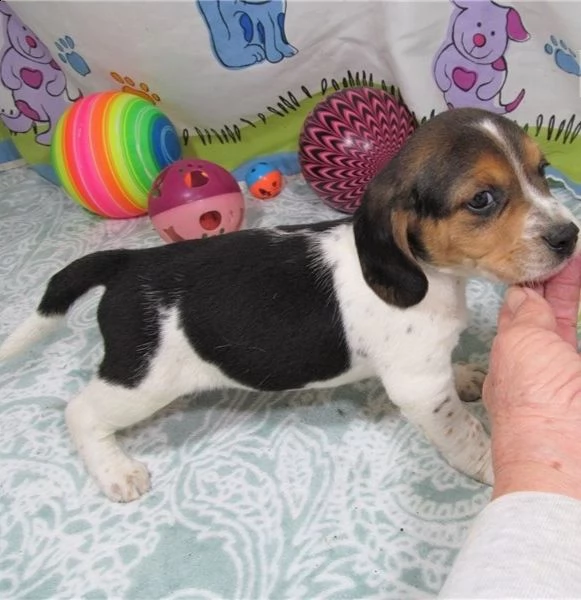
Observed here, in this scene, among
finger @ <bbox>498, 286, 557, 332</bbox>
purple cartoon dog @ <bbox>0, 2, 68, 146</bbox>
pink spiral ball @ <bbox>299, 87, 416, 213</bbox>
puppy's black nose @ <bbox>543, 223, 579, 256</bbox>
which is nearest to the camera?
finger @ <bbox>498, 286, 557, 332</bbox>

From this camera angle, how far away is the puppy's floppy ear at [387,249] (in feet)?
5.94

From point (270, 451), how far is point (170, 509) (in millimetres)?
384

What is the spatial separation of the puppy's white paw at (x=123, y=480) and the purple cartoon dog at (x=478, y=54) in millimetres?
2166

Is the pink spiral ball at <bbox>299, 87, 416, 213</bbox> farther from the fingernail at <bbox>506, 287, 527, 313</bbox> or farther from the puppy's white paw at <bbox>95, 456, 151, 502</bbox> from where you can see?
the puppy's white paw at <bbox>95, 456, 151, 502</bbox>

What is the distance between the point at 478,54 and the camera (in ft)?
10.3

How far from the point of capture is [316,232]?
216 centimetres

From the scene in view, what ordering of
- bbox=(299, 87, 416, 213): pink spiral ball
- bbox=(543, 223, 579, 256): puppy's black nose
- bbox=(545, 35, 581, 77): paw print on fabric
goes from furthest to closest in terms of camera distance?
1. bbox=(299, 87, 416, 213): pink spiral ball
2. bbox=(545, 35, 581, 77): paw print on fabric
3. bbox=(543, 223, 579, 256): puppy's black nose

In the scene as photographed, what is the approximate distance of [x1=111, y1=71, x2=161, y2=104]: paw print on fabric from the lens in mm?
3771

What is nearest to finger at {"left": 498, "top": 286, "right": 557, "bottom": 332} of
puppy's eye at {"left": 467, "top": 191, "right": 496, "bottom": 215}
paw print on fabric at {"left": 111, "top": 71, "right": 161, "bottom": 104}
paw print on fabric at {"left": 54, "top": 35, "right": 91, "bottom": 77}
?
puppy's eye at {"left": 467, "top": 191, "right": 496, "bottom": 215}

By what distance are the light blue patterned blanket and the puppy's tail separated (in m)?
0.50

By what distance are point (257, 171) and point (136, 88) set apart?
31.6 inches

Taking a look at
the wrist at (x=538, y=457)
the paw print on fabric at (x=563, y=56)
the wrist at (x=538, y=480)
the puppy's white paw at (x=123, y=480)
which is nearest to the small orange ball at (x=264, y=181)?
the paw print on fabric at (x=563, y=56)

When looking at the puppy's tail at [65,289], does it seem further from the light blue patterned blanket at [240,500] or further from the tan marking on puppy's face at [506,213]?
the tan marking on puppy's face at [506,213]

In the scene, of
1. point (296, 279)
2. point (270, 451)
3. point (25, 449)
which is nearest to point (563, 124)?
point (296, 279)
